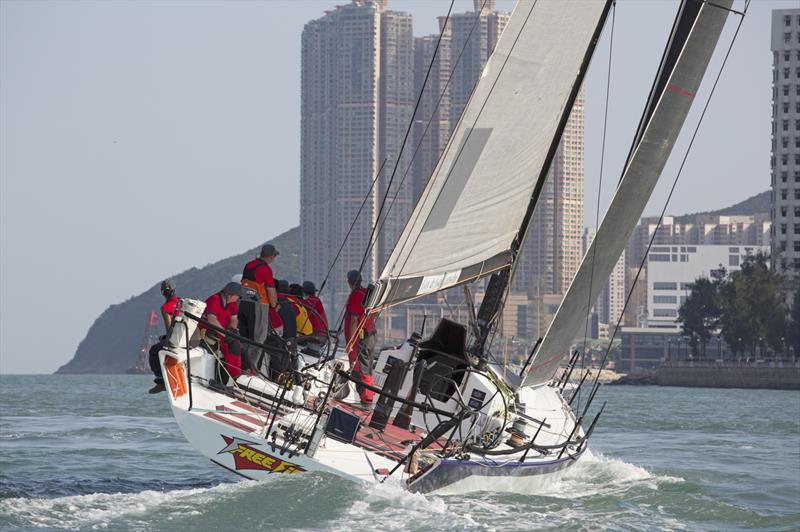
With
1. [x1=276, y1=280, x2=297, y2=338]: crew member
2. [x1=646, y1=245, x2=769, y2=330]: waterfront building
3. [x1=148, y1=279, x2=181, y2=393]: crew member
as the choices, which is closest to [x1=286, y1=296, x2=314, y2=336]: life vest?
[x1=276, y1=280, x2=297, y2=338]: crew member

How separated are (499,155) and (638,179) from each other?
1901 millimetres

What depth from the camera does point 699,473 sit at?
62.8ft

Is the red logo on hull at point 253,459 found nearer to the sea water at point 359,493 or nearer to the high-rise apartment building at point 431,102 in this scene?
the sea water at point 359,493

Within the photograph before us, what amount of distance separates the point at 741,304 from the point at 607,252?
7611 cm

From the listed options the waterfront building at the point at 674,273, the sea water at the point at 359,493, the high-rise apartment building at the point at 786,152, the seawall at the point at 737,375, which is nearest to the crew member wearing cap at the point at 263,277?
the sea water at the point at 359,493

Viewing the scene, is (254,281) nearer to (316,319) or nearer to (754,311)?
(316,319)

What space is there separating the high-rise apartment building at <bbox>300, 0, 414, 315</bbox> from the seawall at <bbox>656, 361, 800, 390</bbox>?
70390 millimetres

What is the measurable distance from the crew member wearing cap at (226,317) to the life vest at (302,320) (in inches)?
91.6

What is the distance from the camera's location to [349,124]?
16438 centimetres

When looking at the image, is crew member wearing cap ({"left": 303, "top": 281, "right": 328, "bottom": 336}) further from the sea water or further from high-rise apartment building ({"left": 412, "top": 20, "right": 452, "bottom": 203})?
high-rise apartment building ({"left": 412, "top": 20, "right": 452, "bottom": 203})

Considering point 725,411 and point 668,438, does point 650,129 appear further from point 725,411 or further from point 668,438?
point 725,411

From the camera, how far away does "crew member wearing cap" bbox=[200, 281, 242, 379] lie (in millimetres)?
13445

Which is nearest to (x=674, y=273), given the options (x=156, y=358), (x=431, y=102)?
(x=431, y=102)

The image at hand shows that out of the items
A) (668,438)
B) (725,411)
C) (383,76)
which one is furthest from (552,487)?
(383,76)
